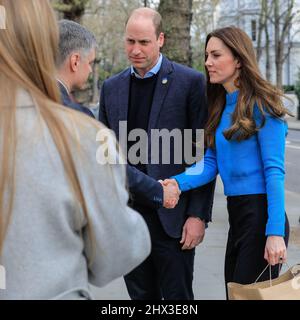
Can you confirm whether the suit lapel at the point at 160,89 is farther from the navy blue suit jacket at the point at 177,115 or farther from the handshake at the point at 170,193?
the handshake at the point at 170,193

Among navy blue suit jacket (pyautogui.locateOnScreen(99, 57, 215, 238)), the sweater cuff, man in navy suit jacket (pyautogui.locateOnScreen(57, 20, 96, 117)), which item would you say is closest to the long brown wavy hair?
navy blue suit jacket (pyautogui.locateOnScreen(99, 57, 215, 238))

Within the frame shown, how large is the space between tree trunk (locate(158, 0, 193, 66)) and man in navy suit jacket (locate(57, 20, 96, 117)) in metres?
6.28

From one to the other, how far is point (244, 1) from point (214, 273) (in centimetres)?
5736

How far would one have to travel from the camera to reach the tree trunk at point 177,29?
351 inches

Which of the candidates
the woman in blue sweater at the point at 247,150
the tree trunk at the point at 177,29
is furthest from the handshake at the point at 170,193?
the tree trunk at the point at 177,29

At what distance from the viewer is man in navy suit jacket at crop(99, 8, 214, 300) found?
3.57 metres

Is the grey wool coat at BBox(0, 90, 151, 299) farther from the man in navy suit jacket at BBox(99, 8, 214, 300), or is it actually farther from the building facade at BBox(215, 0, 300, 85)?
the building facade at BBox(215, 0, 300, 85)

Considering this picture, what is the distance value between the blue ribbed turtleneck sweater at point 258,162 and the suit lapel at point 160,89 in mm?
396

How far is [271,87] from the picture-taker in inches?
125

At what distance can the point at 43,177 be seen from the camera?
168 centimetres
